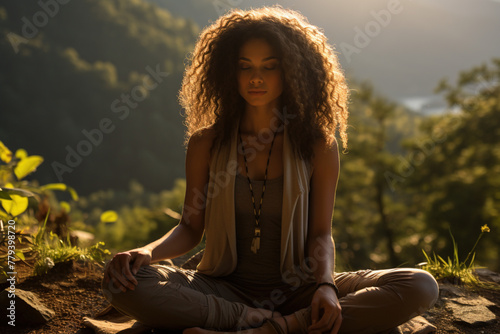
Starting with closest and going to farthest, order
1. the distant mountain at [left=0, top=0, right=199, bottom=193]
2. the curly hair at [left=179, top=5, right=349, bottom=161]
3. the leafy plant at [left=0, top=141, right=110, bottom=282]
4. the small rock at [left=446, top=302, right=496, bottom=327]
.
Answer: the curly hair at [left=179, top=5, right=349, bottom=161]
the small rock at [left=446, top=302, right=496, bottom=327]
the leafy plant at [left=0, top=141, right=110, bottom=282]
the distant mountain at [left=0, top=0, right=199, bottom=193]

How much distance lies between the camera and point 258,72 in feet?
7.95

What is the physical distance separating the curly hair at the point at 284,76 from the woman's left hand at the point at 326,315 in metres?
0.80

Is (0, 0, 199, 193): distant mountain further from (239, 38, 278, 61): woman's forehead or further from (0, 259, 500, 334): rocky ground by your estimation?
(239, 38, 278, 61): woman's forehead

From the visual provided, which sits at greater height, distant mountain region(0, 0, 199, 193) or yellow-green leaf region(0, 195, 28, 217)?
distant mountain region(0, 0, 199, 193)

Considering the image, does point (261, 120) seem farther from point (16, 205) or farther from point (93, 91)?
point (93, 91)

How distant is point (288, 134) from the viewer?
2545mm

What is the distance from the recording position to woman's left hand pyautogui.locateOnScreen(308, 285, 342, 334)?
2.02 m

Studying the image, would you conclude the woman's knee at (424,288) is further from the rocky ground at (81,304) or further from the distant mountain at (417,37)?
the distant mountain at (417,37)

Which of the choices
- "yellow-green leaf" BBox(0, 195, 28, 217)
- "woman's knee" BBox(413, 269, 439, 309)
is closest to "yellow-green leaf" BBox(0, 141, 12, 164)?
"yellow-green leaf" BBox(0, 195, 28, 217)

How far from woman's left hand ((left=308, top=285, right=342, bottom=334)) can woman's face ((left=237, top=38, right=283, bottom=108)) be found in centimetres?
107

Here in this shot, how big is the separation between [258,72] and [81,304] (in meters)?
1.80

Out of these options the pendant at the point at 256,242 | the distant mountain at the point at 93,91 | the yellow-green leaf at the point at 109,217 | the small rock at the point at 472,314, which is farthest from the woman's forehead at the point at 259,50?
the distant mountain at the point at 93,91

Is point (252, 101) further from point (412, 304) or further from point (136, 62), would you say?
point (136, 62)

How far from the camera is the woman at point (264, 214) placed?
212 cm
